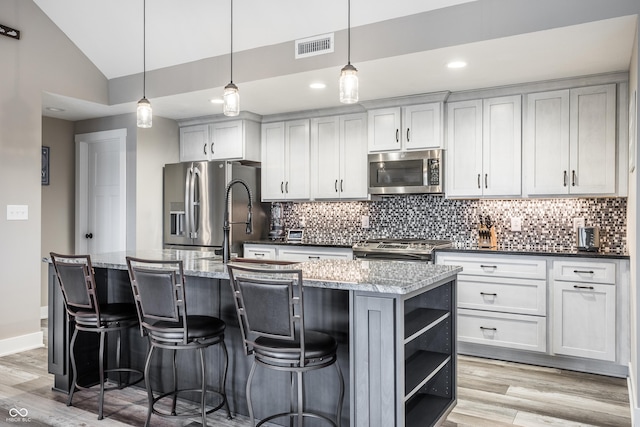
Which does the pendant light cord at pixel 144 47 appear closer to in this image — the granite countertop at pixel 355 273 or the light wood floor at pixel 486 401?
the granite countertop at pixel 355 273

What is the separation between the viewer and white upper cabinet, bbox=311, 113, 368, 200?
16.4 ft

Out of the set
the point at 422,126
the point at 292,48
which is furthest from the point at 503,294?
the point at 292,48

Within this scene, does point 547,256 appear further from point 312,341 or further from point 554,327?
point 312,341

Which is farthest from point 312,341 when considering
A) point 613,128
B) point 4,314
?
point 4,314

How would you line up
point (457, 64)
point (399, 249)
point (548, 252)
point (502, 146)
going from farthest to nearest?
point (399, 249) → point (502, 146) → point (548, 252) → point (457, 64)

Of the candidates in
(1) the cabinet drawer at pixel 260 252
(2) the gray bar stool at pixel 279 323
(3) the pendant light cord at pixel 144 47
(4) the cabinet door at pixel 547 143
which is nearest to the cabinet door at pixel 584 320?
(4) the cabinet door at pixel 547 143

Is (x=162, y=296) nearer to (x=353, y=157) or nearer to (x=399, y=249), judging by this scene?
(x=399, y=249)

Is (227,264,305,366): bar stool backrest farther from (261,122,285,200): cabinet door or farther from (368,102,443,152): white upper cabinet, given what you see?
(261,122,285,200): cabinet door

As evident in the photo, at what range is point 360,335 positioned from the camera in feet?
6.98

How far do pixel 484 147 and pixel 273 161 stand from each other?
2.38 metres

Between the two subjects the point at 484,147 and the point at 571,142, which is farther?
the point at 484,147

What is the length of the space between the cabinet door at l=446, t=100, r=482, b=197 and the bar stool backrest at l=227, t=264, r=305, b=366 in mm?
2696

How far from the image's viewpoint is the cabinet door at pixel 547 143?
13.1ft

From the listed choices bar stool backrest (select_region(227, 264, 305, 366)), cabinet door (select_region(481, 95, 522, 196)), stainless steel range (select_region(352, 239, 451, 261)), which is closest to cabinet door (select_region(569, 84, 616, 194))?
cabinet door (select_region(481, 95, 522, 196))
